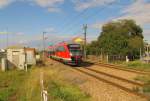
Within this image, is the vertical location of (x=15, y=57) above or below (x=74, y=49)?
below

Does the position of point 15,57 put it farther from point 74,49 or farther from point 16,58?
point 74,49

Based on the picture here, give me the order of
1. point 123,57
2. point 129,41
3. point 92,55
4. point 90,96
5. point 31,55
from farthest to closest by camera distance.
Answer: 1. point 92,55
2. point 129,41
3. point 123,57
4. point 31,55
5. point 90,96

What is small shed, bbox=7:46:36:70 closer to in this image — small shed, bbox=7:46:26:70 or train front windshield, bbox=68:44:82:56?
small shed, bbox=7:46:26:70

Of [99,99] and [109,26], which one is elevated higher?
[109,26]

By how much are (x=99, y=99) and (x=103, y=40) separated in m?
47.1

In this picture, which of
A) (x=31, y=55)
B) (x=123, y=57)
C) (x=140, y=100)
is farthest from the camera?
(x=123, y=57)

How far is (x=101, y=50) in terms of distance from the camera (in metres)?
59.2

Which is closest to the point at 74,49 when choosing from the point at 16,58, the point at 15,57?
the point at 16,58

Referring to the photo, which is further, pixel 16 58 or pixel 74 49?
pixel 74 49

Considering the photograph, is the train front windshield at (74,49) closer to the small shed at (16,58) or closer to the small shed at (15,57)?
the small shed at (16,58)

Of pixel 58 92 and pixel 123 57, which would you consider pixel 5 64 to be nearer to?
pixel 58 92

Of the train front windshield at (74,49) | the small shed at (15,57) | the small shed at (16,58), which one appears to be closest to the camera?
the small shed at (16,58)

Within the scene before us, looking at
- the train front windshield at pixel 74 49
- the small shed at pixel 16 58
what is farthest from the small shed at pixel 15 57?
the train front windshield at pixel 74 49

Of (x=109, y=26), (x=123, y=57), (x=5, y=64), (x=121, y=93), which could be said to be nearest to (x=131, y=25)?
(x=109, y=26)
